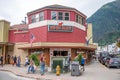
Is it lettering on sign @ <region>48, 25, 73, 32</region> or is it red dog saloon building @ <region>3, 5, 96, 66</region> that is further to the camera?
lettering on sign @ <region>48, 25, 73, 32</region>

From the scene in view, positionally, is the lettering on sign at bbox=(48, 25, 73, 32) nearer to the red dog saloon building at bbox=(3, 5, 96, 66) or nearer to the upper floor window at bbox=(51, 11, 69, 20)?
the red dog saloon building at bbox=(3, 5, 96, 66)

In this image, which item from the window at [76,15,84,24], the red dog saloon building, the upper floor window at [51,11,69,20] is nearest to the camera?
the red dog saloon building

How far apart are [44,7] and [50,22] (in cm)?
243

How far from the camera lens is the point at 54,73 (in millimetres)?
25797

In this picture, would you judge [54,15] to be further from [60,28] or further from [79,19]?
[79,19]

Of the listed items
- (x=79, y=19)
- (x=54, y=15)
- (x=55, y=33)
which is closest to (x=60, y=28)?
(x=55, y=33)

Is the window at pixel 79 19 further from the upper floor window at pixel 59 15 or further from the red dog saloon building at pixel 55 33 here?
the upper floor window at pixel 59 15

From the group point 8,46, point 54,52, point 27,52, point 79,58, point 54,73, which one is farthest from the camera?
point 8,46

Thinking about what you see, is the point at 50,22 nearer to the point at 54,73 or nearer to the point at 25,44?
the point at 25,44

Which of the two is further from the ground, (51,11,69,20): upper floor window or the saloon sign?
(51,11,69,20): upper floor window

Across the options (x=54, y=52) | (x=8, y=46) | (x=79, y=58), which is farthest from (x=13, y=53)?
(x=79, y=58)

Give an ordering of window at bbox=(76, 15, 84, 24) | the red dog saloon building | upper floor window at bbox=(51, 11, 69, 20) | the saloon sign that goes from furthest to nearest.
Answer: window at bbox=(76, 15, 84, 24)
upper floor window at bbox=(51, 11, 69, 20)
the saloon sign
the red dog saloon building

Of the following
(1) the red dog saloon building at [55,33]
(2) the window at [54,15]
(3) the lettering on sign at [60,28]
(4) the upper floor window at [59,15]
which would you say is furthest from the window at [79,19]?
(2) the window at [54,15]

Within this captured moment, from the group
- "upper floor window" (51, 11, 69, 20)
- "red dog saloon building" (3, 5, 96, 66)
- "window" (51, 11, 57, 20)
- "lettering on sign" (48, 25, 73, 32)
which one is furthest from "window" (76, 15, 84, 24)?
"window" (51, 11, 57, 20)
